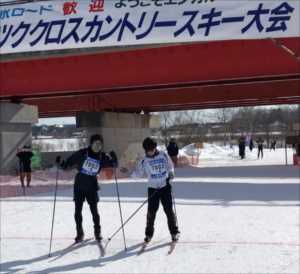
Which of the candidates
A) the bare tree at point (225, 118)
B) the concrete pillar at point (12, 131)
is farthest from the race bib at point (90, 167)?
the bare tree at point (225, 118)

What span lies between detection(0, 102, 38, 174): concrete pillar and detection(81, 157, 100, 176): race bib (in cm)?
1458

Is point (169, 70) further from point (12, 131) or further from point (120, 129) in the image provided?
point (120, 129)

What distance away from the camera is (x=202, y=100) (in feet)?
82.2

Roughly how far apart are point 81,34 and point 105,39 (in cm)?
45

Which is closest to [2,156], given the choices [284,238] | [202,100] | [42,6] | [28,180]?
[28,180]

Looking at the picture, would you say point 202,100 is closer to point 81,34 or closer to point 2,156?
point 2,156

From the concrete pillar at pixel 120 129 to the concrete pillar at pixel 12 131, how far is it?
2.57m

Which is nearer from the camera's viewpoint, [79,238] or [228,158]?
[79,238]

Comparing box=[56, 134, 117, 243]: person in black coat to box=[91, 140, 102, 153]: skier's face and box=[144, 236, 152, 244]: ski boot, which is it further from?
box=[144, 236, 152, 244]: ski boot

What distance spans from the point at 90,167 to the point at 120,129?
739 inches

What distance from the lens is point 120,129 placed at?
1021 inches

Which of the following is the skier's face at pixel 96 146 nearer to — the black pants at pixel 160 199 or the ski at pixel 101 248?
the black pants at pixel 160 199

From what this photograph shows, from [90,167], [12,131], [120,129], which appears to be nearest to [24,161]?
[12,131]

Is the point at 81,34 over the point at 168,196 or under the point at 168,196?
over
